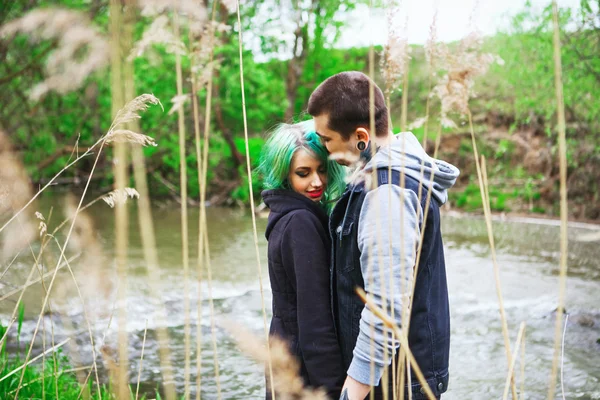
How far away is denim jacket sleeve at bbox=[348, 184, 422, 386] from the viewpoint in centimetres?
154

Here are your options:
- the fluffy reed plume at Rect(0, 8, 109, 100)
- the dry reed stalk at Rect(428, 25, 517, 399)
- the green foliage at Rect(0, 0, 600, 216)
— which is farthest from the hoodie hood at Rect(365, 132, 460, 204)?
the green foliage at Rect(0, 0, 600, 216)

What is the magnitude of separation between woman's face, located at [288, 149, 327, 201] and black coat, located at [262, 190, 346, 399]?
2.4 inches

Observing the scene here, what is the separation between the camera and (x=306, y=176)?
6.73ft

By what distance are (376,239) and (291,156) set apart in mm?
A: 582

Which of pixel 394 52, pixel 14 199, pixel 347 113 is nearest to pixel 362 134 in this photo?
pixel 347 113

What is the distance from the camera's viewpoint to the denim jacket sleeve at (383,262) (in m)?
1.54

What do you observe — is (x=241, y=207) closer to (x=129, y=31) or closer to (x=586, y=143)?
(x=586, y=143)

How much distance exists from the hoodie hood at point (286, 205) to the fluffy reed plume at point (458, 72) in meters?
0.60

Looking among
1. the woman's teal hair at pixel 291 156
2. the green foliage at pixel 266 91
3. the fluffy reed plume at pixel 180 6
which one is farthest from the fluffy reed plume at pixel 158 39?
the green foliage at pixel 266 91

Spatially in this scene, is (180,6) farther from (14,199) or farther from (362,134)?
(14,199)

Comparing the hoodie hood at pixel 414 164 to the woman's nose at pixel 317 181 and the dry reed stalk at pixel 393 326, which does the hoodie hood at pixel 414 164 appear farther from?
the dry reed stalk at pixel 393 326

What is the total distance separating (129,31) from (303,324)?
99 cm

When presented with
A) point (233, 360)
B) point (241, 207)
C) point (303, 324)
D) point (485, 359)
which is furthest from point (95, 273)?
point (241, 207)

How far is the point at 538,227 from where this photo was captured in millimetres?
9414
